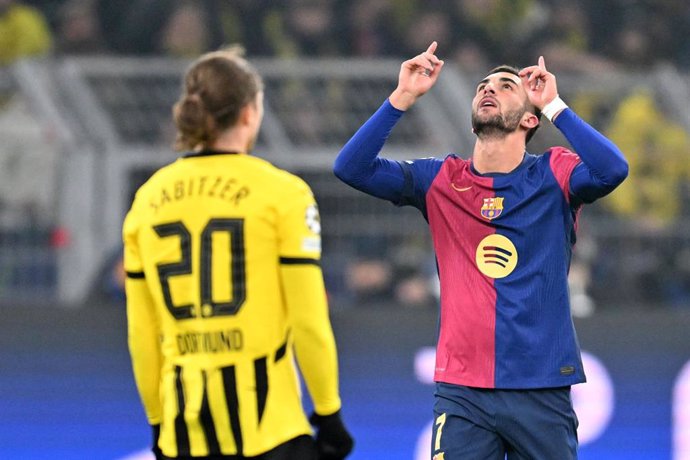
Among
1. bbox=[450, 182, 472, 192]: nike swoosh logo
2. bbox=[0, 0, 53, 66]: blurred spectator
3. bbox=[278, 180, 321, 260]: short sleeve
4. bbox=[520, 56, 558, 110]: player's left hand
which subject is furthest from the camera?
bbox=[0, 0, 53, 66]: blurred spectator

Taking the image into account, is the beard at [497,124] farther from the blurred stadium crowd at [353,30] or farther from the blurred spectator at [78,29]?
the blurred spectator at [78,29]

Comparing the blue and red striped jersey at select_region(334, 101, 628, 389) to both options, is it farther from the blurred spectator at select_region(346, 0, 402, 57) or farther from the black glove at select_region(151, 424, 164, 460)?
the blurred spectator at select_region(346, 0, 402, 57)

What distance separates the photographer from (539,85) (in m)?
3.68

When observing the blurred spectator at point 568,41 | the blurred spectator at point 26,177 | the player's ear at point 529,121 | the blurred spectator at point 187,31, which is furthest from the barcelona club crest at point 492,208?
the blurred spectator at point 187,31

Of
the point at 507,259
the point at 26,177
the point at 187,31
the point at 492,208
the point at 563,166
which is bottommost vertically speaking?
the point at 507,259

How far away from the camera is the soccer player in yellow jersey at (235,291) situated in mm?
3006

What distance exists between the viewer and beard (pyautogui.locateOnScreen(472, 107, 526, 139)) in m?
3.67

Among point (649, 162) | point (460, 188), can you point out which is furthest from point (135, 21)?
point (460, 188)

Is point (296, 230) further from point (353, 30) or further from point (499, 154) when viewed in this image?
point (353, 30)

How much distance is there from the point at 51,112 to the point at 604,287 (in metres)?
3.67

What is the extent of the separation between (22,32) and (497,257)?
5.98m

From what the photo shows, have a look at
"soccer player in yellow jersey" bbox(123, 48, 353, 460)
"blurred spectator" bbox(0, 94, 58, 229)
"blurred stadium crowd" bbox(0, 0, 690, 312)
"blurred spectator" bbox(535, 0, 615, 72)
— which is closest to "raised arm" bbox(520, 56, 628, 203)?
"soccer player in yellow jersey" bbox(123, 48, 353, 460)

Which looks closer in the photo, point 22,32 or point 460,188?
point 460,188

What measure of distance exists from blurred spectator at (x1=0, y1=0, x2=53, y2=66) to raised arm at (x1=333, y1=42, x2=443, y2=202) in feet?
17.9
